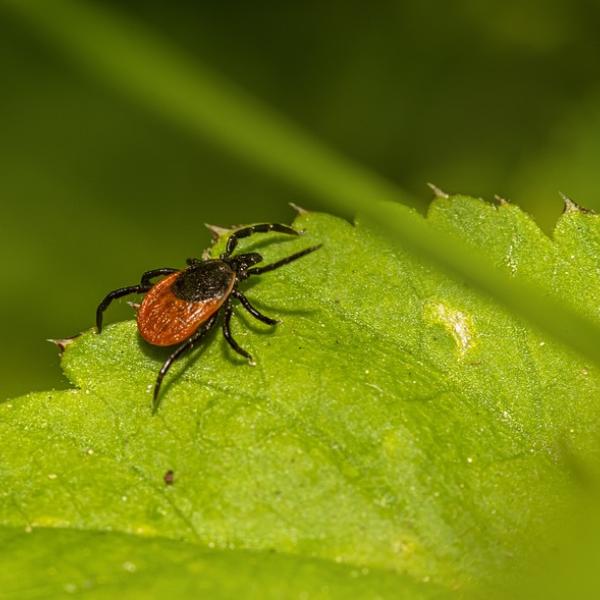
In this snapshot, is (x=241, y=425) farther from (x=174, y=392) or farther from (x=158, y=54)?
(x=158, y=54)

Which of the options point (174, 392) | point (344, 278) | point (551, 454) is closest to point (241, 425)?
point (174, 392)

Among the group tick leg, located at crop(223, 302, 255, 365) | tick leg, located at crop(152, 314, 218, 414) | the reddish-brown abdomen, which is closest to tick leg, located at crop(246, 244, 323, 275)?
the reddish-brown abdomen

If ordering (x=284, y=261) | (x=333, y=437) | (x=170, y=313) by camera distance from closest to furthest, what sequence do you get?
(x=333, y=437) < (x=284, y=261) < (x=170, y=313)

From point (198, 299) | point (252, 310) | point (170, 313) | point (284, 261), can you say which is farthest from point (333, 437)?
point (198, 299)

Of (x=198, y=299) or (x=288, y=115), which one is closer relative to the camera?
(x=198, y=299)

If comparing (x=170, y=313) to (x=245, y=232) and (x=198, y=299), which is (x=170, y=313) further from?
(x=245, y=232)

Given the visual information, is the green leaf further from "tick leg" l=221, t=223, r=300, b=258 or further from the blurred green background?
the blurred green background
